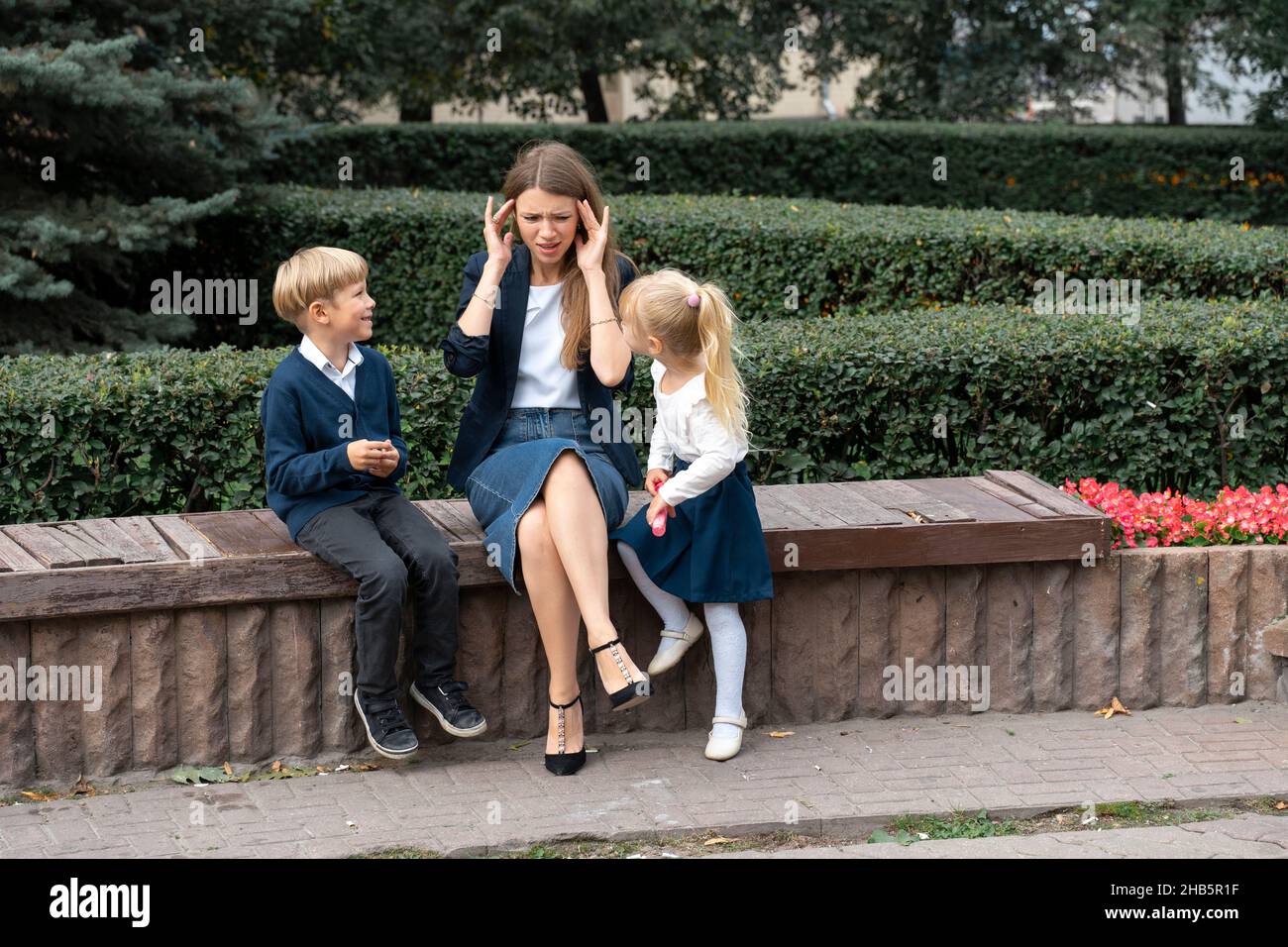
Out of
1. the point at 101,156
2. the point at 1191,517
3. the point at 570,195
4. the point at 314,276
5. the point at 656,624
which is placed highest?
the point at 101,156

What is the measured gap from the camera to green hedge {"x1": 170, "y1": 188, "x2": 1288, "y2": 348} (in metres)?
7.68

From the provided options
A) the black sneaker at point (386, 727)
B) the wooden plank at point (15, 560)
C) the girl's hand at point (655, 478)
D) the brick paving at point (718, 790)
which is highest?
the girl's hand at point (655, 478)

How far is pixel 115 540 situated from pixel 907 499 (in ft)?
8.01

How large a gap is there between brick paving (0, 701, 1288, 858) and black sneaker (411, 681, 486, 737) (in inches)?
5.4

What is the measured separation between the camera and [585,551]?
14.0ft

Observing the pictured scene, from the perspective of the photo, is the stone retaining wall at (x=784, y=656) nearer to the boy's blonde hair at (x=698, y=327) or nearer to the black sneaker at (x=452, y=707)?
the black sneaker at (x=452, y=707)

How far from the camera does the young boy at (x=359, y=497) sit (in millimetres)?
4242

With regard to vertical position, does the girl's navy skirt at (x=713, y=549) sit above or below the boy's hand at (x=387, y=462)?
below

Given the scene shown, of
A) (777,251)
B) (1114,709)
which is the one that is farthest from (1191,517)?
(777,251)

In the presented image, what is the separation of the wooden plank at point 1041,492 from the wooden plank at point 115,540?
8.97ft

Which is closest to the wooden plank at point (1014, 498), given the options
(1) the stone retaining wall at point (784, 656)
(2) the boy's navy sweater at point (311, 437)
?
(1) the stone retaining wall at point (784, 656)

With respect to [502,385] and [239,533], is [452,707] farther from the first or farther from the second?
[502,385]
